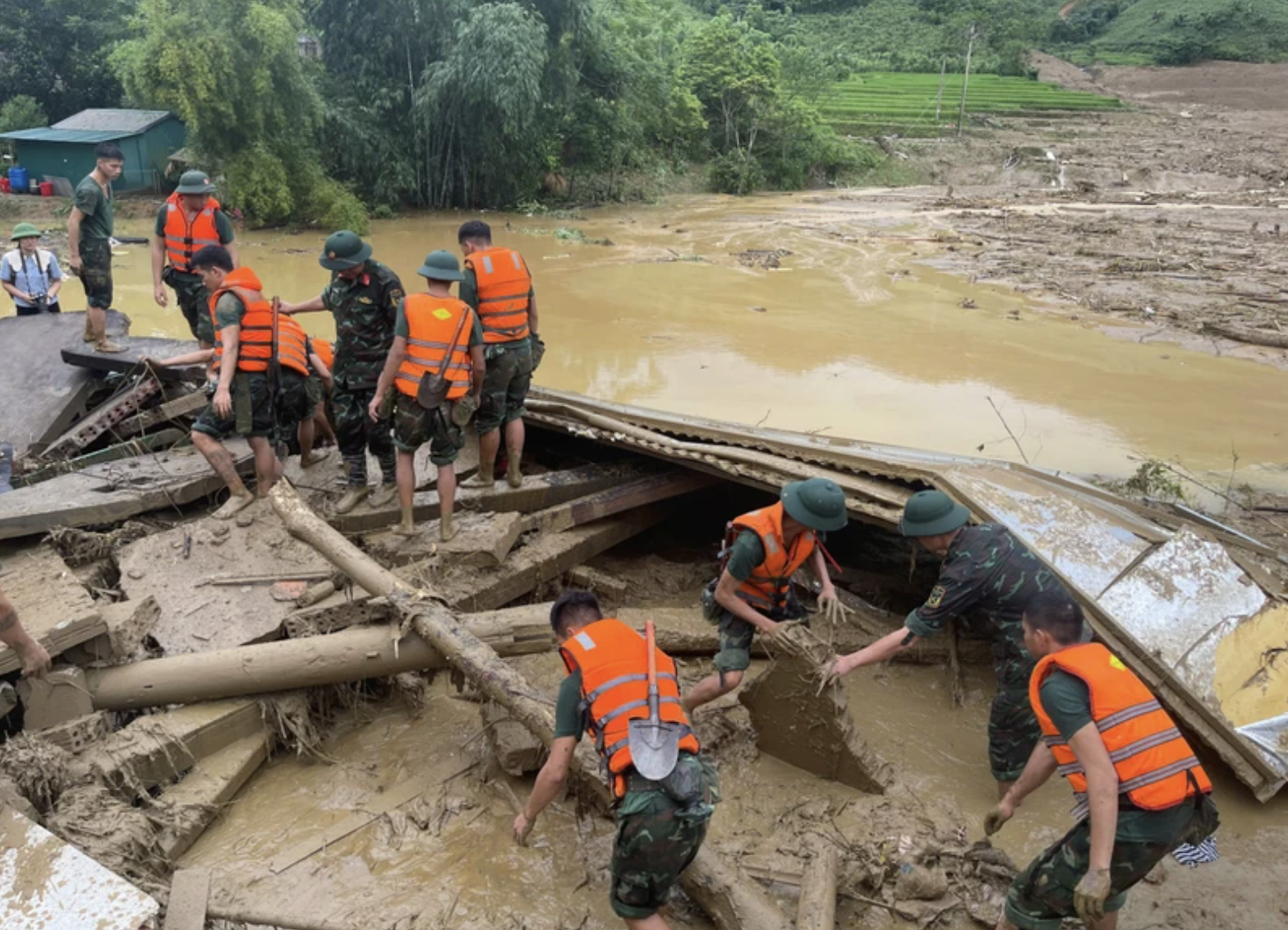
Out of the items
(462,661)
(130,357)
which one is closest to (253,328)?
(130,357)

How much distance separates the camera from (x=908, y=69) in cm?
5506

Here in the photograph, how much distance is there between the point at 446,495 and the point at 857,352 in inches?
327

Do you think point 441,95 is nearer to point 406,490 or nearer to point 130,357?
point 130,357

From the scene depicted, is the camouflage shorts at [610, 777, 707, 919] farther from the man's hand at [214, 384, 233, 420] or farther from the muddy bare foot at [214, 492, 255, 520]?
the man's hand at [214, 384, 233, 420]

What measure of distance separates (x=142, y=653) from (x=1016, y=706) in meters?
4.17

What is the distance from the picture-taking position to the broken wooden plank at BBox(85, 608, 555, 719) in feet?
13.9

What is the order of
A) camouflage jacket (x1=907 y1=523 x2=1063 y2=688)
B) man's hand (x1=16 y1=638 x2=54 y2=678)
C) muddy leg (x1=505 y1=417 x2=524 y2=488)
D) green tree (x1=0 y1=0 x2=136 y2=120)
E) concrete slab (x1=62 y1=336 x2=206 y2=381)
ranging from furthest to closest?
green tree (x1=0 y1=0 x2=136 y2=120) → concrete slab (x1=62 y1=336 x2=206 y2=381) → muddy leg (x1=505 y1=417 x2=524 y2=488) → camouflage jacket (x1=907 y1=523 x2=1063 y2=688) → man's hand (x1=16 y1=638 x2=54 y2=678)

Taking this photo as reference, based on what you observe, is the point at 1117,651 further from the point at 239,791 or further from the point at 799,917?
the point at 239,791

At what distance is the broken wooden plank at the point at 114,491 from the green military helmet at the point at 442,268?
2.00 metres

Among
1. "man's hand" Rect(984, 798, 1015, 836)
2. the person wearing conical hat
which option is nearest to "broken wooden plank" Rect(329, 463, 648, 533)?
"man's hand" Rect(984, 798, 1015, 836)

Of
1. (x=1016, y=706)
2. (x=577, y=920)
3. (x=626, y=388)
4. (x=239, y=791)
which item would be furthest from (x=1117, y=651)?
(x=626, y=388)

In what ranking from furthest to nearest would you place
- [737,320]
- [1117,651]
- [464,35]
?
[464,35]
[737,320]
[1117,651]

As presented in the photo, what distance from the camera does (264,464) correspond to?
18.9 ft

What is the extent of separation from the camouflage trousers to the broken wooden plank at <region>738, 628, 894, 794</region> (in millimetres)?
2896
